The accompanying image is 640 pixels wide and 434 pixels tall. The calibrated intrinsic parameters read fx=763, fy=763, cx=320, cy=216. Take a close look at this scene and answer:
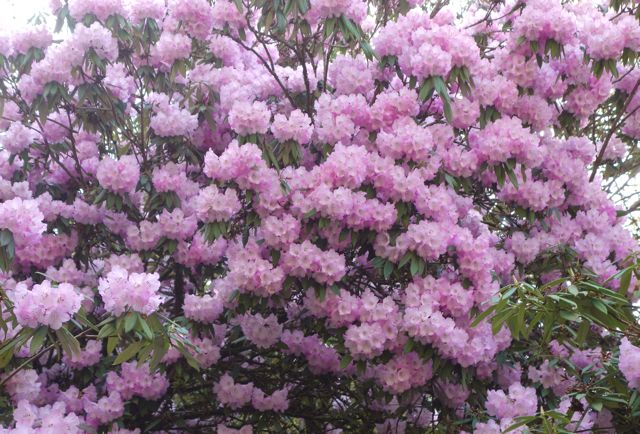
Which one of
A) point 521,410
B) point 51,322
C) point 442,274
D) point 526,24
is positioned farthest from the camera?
point 526,24

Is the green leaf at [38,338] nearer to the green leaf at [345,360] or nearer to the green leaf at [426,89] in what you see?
the green leaf at [345,360]

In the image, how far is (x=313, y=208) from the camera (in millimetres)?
2957

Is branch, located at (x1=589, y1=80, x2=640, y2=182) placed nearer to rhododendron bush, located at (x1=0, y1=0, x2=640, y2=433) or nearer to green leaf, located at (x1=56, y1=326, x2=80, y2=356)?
rhododendron bush, located at (x1=0, y1=0, x2=640, y2=433)

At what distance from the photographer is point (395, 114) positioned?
10.6 ft

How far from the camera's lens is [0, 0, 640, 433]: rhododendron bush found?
9.62 feet

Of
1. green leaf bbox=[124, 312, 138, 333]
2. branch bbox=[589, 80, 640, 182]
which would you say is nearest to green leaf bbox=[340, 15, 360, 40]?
branch bbox=[589, 80, 640, 182]

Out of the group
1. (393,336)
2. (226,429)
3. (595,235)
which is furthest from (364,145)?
(226,429)

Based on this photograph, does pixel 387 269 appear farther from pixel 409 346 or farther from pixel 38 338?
pixel 38 338

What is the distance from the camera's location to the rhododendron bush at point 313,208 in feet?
9.62

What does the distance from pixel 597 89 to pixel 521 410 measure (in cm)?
159

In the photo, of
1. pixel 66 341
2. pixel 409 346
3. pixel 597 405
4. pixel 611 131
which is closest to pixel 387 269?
pixel 409 346

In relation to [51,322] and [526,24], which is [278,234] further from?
[526,24]

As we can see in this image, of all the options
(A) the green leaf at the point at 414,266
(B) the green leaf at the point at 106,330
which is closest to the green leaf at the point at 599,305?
(A) the green leaf at the point at 414,266

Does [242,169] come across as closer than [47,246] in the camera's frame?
Yes
